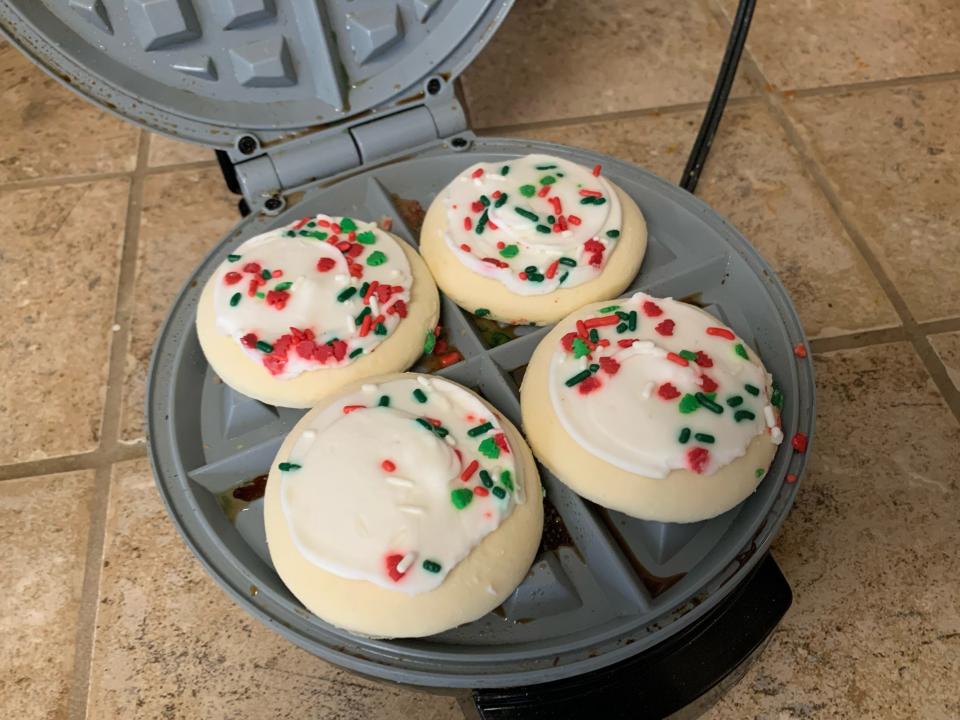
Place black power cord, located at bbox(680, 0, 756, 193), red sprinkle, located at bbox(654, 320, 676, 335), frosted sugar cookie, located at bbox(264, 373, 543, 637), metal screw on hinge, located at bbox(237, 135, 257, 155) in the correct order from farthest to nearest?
black power cord, located at bbox(680, 0, 756, 193) → metal screw on hinge, located at bbox(237, 135, 257, 155) → red sprinkle, located at bbox(654, 320, 676, 335) → frosted sugar cookie, located at bbox(264, 373, 543, 637)

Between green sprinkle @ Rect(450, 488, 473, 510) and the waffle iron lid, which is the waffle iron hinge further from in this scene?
green sprinkle @ Rect(450, 488, 473, 510)

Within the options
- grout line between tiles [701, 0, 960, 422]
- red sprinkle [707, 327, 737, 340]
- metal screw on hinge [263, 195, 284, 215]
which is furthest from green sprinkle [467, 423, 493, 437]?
grout line between tiles [701, 0, 960, 422]

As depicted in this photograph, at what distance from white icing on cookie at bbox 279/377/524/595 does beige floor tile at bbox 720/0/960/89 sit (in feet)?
3.15

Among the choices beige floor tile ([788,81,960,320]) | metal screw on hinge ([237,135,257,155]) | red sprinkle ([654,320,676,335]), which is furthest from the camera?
beige floor tile ([788,81,960,320])

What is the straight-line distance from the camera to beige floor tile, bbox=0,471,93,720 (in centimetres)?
77

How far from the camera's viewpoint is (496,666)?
61 centimetres

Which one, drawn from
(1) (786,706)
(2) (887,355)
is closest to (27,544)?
(1) (786,706)

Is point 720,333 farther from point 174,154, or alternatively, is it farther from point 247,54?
point 174,154

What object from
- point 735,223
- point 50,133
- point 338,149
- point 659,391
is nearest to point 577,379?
point 659,391

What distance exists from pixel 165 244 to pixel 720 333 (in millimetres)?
792

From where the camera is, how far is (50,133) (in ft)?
4.06

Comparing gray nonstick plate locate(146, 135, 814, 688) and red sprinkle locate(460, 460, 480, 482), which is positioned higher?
red sprinkle locate(460, 460, 480, 482)

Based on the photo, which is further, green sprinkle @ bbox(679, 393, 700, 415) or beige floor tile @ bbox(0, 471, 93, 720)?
beige floor tile @ bbox(0, 471, 93, 720)

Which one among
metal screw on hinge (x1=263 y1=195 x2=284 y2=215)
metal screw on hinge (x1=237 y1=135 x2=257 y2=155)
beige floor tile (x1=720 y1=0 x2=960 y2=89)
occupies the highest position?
metal screw on hinge (x1=237 y1=135 x2=257 y2=155)
